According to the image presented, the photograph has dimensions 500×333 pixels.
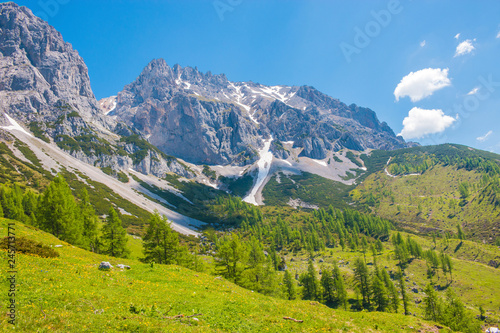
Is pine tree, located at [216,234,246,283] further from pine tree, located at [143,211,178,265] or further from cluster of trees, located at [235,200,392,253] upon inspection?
cluster of trees, located at [235,200,392,253]

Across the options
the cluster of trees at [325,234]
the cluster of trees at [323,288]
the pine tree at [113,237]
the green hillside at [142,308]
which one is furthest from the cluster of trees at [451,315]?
the cluster of trees at [325,234]

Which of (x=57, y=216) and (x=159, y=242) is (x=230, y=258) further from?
(x=57, y=216)

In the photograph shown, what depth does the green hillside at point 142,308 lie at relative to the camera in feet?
34.2

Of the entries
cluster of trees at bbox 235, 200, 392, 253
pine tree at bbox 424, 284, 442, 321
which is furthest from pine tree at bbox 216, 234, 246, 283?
cluster of trees at bbox 235, 200, 392, 253

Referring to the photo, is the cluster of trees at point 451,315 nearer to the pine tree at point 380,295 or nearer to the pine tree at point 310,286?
the pine tree at point 380,295

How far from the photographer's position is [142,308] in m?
13.5

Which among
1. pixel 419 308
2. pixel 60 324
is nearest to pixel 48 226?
pixel 60 324

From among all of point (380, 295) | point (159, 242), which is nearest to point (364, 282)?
point (380, 295)

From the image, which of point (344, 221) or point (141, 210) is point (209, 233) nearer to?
point (141, 210)

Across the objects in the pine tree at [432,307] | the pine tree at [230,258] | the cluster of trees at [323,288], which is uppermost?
the pine tree at [230,258]

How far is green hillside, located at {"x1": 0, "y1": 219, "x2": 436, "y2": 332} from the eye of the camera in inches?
411

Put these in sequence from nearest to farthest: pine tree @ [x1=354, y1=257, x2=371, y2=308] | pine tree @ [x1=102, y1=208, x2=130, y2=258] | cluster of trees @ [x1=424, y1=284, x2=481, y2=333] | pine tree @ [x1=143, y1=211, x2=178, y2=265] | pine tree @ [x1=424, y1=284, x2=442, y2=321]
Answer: pine tree @ [x1=143, y1=211, x2=178, y2=265], pine tree @ [x1=102, y1=208, x2=130, y2=258], cluster of trees @ [x1=424, y1=284, x2=481, y2=333], pine tree @ [x1=424, y1=284, x2=442, y2=321], pine tree @ [x1=354, y1=257, x2=371, y2=308]

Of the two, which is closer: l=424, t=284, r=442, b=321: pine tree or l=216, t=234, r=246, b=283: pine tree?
l=216, t=234, r=246, b=283: pine tree

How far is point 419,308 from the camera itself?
69312 mm
